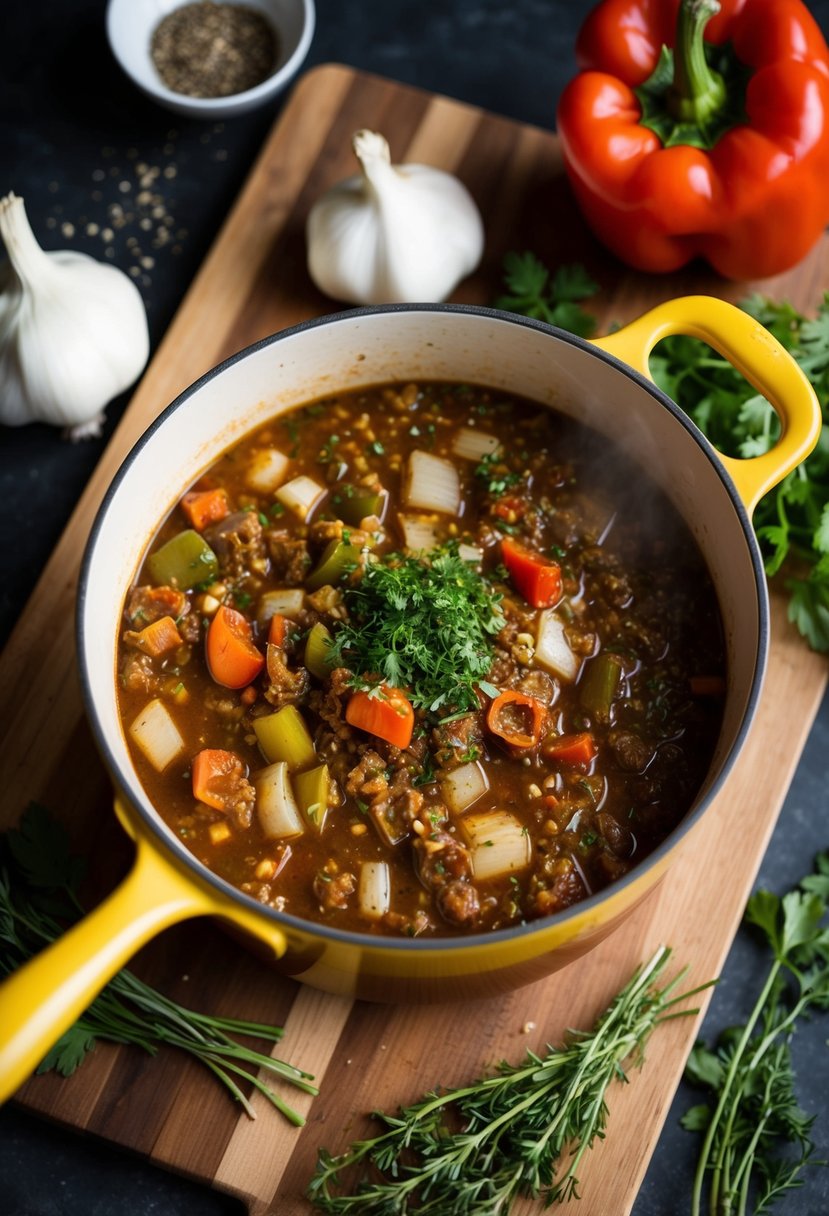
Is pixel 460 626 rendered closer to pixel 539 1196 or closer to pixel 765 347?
pixel 765 347

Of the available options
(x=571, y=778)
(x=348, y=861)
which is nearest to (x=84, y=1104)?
(x=348, y=861)

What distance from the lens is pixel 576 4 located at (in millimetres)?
4809

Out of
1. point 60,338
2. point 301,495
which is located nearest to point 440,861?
point 301,495

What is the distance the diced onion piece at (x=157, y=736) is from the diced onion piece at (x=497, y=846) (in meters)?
0.84

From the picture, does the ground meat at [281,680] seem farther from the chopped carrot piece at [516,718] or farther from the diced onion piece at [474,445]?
the diced onion piece at [474,445]

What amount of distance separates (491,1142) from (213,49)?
3892 millimetres

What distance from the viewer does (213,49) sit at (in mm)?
4574

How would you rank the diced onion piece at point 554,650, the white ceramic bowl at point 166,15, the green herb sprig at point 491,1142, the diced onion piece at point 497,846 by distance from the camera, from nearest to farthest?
the green herb sprig at point 491,1142, the diced onion piece at point 497,846, the diced onion piece at point 554,650, the white ceramic bowl at point 166,15

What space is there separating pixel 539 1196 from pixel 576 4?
14.0 feet

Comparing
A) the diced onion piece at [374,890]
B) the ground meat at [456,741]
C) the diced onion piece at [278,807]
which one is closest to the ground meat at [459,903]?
the diced onion piece at [374,890]

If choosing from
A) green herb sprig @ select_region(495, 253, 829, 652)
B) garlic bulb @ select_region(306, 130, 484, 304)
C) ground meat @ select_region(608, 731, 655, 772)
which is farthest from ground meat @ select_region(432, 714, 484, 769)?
garlic bulb @ select_region(306, 130, 484, 304)

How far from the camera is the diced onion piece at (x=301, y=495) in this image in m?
3.67

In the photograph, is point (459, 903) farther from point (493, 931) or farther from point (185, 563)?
point (185, 563)

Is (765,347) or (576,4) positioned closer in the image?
(765,347)
